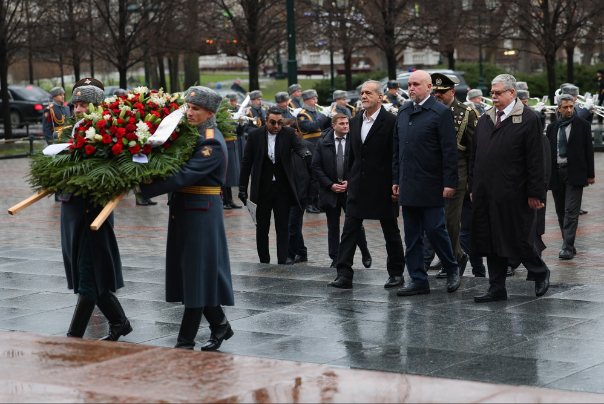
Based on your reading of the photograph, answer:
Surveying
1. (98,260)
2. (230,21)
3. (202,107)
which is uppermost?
(230,21)

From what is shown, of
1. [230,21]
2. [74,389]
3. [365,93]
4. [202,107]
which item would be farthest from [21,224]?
[230,21]

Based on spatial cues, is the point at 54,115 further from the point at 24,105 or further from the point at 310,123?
the point at 24,105

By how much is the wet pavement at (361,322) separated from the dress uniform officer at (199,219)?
1.43 feet

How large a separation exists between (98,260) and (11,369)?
1.22 metres

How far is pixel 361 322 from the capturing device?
730 cm

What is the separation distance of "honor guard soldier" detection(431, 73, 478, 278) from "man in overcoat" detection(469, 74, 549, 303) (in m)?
1.12

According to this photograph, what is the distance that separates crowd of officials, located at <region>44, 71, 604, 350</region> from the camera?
6.40 metres

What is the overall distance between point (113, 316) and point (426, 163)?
296cm

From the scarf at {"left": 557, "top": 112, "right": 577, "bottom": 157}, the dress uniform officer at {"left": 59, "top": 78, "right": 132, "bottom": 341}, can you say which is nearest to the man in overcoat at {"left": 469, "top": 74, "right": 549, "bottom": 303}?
the dress uniform officer at {"left": 59, "top": 78, "right": 132, "bottom": 341}

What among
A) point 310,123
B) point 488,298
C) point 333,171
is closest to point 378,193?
point 488,298

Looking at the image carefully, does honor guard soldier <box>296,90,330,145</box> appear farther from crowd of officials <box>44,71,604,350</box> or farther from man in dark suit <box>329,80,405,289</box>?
man in dark suit <box>329,80,405,289</box>

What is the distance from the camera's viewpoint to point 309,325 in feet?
23.8

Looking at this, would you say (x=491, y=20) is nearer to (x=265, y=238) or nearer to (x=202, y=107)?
(x=265, y=238)

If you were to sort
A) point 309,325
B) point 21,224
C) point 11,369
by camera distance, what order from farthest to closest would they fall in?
point 21,224
point 309,325
point 11,369
